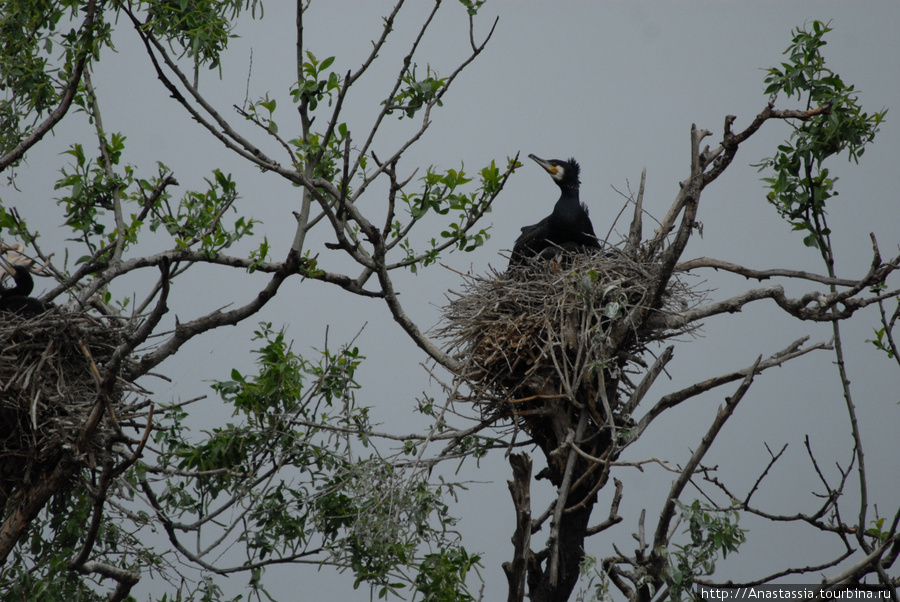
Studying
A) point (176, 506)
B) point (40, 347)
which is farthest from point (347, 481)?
point (40, 347)

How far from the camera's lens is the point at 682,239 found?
4172 millimetres

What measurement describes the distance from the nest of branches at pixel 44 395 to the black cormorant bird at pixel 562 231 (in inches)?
113

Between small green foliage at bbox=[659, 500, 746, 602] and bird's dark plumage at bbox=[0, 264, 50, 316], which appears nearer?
small green foliage at bbox=[659, 500, 746, 602]

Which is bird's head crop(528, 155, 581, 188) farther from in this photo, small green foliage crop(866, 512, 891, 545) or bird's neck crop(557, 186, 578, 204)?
small green foliage crop(866, 512, 891, 545)

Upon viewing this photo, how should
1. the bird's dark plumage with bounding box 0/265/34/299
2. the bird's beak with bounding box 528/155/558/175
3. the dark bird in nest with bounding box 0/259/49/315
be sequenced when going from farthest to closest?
1. the bird's beak with bounding box 528/155/558/175
2. the bird's dark plumage with bounding box 0/265/34/299
3. the dark bird in nest with bounding box 0/259/49/315

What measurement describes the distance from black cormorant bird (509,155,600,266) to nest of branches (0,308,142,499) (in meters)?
2.88

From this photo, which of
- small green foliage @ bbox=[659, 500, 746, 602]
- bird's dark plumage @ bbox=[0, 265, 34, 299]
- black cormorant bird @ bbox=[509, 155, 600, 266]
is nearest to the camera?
small green foliage @ bbox=[659, 500, 746, 602]

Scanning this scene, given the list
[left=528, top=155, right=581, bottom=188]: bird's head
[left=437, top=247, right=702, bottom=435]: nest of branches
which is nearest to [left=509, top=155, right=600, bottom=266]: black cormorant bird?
[left=528, top=155, right=581, bottom=188]: bird's head

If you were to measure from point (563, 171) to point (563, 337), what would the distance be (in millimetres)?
2264

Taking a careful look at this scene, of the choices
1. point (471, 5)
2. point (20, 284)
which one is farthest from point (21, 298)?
point (471, 5)

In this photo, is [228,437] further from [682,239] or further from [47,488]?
[682,239]

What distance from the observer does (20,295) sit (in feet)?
19.2


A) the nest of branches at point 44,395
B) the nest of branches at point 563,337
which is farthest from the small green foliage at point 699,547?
the nest of branches at point 44,395

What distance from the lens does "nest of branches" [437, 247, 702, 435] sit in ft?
15.8
